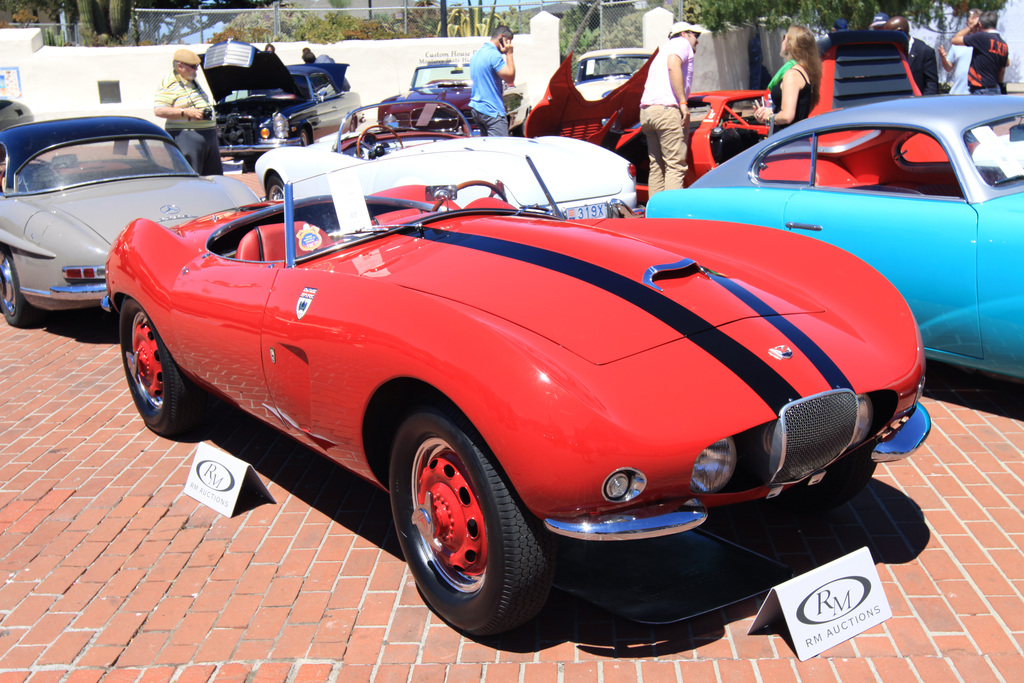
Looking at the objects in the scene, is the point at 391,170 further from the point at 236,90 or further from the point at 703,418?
the point at 236,90

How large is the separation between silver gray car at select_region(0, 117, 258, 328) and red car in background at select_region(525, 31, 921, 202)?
3.24 metres

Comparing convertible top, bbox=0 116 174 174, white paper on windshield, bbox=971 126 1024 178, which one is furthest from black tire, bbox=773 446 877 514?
convertible top, bbox=0 116 174 174

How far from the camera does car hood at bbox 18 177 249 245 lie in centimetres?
611

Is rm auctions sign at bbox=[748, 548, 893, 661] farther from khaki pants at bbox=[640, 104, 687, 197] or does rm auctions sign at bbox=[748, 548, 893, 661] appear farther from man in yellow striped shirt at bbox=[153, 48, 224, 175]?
man in yellow striped shirt at bbox=[153, 48, 224, 175]

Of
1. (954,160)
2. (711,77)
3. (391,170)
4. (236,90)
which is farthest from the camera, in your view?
(711,77)

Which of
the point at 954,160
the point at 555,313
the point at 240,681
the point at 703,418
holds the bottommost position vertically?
the point at 240,681

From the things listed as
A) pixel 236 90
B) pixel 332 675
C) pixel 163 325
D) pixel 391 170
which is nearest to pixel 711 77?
pixel 236 90

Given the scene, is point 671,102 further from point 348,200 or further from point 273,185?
point 348,200

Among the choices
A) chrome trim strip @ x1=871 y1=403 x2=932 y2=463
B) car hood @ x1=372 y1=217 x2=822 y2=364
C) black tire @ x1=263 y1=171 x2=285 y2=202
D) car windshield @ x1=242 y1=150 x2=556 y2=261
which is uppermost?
car windshield @ x1=242 y1=150 x2=556 y2=261

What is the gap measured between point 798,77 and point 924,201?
288 cm

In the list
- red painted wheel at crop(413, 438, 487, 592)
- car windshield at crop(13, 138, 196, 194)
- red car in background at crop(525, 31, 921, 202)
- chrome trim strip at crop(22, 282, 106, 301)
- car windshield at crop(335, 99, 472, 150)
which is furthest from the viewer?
car windshield at crop(335, 99, 472, 150)

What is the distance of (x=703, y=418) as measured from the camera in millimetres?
2371

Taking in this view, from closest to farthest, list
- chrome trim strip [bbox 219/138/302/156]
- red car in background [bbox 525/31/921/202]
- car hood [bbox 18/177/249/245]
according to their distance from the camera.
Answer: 1. car hood [bbox 18/177/249/245]
2. red car in background [bbox 525/31/921/202]
3. chrome trim strip [bbox 219/138/302/156]

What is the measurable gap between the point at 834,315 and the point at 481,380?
4.15 feet
